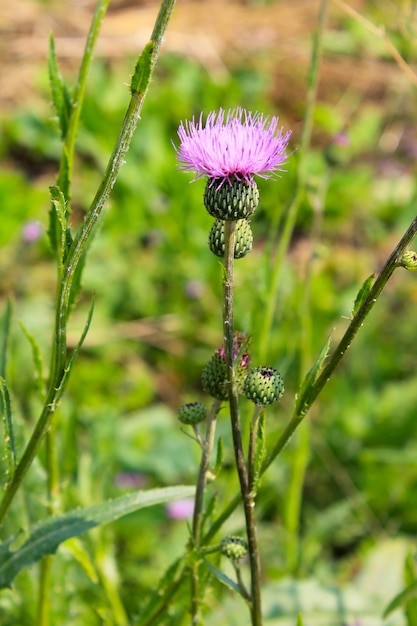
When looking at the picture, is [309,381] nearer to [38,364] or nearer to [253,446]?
[253,446]

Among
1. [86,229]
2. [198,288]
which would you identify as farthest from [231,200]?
[198,288]

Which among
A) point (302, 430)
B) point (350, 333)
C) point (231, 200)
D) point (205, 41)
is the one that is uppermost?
point (205, 41)

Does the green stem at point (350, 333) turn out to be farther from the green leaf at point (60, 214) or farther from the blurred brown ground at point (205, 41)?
the blurred brown ground at point (205, 41)

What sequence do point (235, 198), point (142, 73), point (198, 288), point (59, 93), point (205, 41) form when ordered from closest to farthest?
1. point (142, 73)
2. point (235, 198)
3. point (59, 93)
4. point (198, 288)
5. point (205, 41)

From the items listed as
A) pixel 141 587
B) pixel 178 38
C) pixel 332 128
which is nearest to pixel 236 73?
pixel 178 38

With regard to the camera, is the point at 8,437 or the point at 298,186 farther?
the point at 298,186

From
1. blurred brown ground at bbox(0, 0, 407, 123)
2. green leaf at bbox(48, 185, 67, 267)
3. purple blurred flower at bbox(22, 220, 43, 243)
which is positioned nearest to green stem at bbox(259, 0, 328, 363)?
green leaf at bbox(48, 185, 67, 267)

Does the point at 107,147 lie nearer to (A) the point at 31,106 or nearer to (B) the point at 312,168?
(A) the point at 31,106
